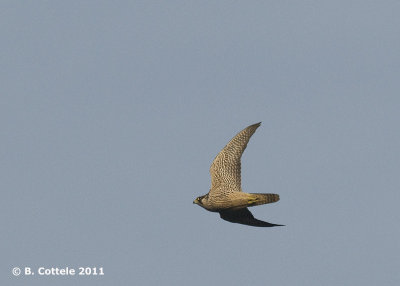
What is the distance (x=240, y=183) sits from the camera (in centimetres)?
3719

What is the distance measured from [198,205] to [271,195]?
3856 millimetres

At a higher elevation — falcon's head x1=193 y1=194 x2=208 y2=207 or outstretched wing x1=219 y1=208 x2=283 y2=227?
falcon's head x1=193 y1=194 x2=208 y2=207

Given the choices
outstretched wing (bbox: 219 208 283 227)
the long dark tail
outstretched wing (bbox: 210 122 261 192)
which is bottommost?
the long dark tail

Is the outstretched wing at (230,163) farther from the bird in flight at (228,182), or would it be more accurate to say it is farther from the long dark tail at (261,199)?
the long dark tail at (261,199)

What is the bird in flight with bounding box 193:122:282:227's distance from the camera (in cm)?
3659

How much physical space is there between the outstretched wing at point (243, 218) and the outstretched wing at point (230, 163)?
5.02ft

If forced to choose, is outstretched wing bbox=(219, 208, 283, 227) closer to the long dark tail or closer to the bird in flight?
the bird in flight

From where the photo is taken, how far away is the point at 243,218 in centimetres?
3872

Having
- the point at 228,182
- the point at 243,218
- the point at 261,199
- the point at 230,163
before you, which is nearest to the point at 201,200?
the point at 228,182

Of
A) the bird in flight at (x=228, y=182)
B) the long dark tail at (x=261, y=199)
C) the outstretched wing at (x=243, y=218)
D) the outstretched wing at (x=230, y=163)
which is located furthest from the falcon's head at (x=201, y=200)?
the long dark tail at (x=261, y=199)

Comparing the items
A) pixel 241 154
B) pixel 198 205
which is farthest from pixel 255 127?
pixel 198 205

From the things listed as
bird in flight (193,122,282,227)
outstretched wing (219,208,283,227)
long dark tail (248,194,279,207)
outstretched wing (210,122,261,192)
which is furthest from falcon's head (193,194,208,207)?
long dark tail (248,194,279,207)

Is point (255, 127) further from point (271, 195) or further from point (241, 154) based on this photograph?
point (271, 195)

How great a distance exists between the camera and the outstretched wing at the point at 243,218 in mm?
38250
